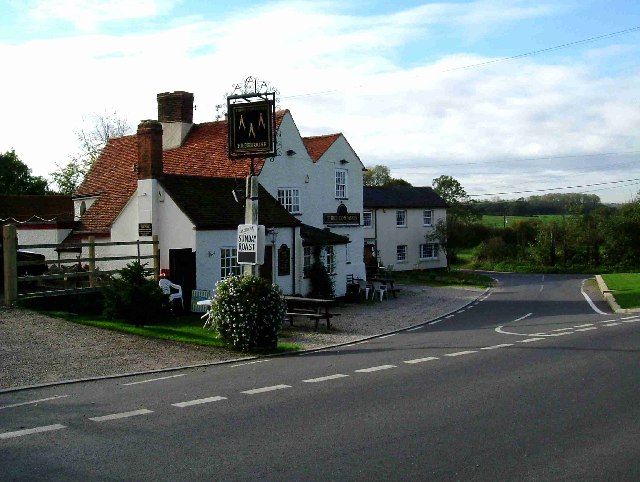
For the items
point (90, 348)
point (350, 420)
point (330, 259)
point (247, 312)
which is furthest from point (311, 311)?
point (350, 420)

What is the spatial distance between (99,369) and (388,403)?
21.2ft

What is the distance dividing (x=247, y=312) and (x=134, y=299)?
4.82 metres

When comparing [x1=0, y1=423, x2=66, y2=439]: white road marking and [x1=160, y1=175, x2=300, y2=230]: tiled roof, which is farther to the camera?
[x1=160, y1=175, x2=300, y2=230]: tiled roof

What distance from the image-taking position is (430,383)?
12.1 metres

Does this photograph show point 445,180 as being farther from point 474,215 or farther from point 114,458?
point 114,458

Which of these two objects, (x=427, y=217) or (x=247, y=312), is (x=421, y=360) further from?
(x=427, y=217)

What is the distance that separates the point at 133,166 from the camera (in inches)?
1339

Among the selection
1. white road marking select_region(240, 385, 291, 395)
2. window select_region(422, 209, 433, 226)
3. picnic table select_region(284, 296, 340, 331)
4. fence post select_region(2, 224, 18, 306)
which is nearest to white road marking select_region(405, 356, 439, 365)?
white road marking select_region(240, 385, 291, 395)

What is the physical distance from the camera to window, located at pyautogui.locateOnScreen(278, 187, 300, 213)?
3362 cm

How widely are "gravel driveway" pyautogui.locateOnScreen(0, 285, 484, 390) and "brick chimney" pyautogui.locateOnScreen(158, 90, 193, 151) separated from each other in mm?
15415

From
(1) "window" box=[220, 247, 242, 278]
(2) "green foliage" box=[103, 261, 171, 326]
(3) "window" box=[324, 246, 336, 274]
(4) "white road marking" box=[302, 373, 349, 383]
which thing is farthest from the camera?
(3) "window" box=[324, 246, 336, 274]

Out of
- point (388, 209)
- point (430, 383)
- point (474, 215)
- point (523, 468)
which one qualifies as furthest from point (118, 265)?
point (474, 215)

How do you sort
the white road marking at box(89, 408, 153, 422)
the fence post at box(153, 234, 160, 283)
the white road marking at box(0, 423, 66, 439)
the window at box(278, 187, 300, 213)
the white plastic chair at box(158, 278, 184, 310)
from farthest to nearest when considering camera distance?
the window at box(278, 187, 300, 213)
the fence post at box(153, 234, 160, 283)
the white plastic chair at box(158, 278, 184, 310)
the white road marking at box(89, 408, 153, 422)
the white road marking at box(0, 423, 66, 439)

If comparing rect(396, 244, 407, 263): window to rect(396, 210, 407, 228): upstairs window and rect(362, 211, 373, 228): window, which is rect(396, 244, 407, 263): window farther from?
rect(362, 211, 373, 228): window
